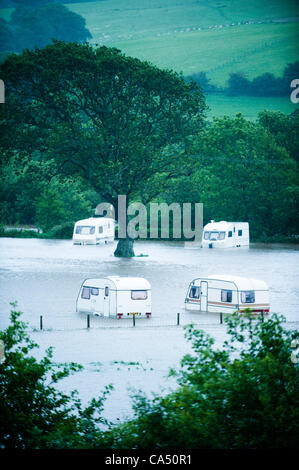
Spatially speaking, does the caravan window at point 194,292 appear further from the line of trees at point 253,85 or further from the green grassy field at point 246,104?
the green grassy field at point 246,104

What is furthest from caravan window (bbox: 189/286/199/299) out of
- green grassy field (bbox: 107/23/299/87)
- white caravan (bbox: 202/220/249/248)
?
green grassy field (bbox: 107/23/299/87)

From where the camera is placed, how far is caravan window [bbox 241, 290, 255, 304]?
3142cm

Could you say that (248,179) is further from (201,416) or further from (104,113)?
(201,416)

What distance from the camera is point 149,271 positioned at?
50.0 meters

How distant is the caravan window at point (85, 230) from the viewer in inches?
2832

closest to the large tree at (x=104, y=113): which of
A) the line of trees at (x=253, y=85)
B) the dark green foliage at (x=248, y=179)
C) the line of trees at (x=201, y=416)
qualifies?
the dark green foliage at (x=248, y=179)

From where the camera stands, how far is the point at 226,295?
32.0 meters

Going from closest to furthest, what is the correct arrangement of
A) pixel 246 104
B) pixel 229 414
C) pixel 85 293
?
1. pixel 229 414
2. pixel 85 293
3. pixel 246 104

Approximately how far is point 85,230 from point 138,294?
41761mm

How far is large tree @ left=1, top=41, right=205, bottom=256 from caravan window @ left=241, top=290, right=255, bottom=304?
27985 mm

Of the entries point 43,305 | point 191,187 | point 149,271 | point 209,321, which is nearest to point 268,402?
point 209,321

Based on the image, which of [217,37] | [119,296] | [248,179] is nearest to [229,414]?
[119,296]

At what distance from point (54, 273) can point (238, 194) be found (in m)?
31.2

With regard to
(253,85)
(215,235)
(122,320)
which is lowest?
(122,320)
